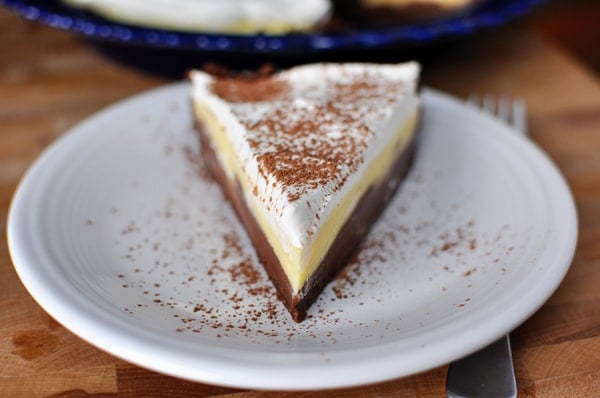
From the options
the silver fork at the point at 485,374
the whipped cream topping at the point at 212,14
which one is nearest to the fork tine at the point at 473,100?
the whipped cream topping at the point at 212,14

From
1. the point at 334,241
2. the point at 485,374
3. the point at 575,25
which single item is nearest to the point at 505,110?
the point at 334,241

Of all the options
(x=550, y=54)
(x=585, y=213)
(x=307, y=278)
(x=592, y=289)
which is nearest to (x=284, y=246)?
(x=307, y=278)

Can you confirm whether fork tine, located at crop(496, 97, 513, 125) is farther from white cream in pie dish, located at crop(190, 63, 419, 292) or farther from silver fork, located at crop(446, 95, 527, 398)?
silver fork, located at crop(446, 95, 527, 398)

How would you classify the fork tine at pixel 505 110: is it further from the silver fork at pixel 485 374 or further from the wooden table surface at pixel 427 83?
the silver fork at pixel 485 374

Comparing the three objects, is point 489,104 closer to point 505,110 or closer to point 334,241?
point 505,110

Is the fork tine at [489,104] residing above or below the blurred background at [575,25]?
above

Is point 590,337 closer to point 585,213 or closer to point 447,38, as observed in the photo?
point 585,213
